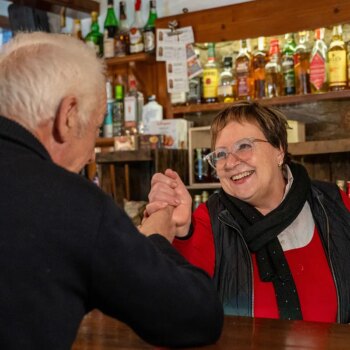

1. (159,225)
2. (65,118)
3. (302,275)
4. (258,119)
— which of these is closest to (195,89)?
(258,119)

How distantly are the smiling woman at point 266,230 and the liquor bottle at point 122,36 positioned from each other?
5.69 feet

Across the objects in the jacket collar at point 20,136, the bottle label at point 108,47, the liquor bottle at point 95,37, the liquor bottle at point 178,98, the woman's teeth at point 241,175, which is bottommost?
the woman's teeth at point 241,175

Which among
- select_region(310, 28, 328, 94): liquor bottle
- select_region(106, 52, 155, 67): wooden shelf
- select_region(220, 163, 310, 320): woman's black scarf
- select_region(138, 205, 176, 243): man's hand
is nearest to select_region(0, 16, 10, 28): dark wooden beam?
select_region(106, 52, 155, 67): wooden shelf

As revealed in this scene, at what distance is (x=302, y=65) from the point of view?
291 centimetres

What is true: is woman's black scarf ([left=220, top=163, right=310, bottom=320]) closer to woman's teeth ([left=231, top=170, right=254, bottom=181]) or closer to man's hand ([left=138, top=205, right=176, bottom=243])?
woman's teeth ([left=231, top=170, right=254, bottom=181])

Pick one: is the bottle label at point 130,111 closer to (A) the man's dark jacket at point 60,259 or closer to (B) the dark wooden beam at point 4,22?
(B) the dark wooden beam at point 4,22

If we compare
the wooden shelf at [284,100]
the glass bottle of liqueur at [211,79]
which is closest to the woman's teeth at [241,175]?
the wooden shelf at [284,100]

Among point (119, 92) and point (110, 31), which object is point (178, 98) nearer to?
point (119, 92)

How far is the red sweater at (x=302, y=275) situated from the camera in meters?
1.62

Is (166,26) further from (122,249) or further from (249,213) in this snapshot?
(122,249)

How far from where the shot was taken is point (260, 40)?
302 cm

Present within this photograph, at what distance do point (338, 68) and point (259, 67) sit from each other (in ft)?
1.40

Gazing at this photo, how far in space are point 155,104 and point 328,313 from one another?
1979 mm

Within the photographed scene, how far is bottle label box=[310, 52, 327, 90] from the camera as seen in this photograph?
2.80m
